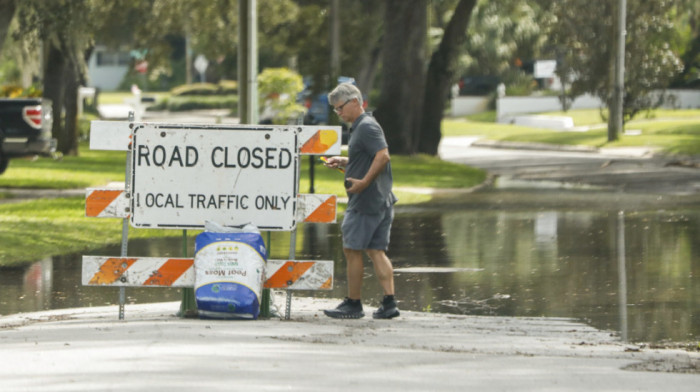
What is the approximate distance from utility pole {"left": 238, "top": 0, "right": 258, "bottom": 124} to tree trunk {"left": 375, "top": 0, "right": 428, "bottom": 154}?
27.6 ft

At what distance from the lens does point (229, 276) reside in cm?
982

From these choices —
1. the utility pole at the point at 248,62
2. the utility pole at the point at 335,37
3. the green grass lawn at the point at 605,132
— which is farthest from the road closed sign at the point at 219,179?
the green grass lawn at the point at 605,132

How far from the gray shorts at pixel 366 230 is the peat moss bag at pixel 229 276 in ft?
2.52

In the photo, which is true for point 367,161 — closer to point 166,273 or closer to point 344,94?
point 344,94

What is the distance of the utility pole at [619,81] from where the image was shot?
40.2 meters

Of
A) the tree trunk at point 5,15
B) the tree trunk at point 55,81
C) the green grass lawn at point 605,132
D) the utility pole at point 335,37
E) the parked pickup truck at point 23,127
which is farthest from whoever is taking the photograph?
the green grass lawn at point 605,132

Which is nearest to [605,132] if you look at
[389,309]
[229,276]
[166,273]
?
[389,309]

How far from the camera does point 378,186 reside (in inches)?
408

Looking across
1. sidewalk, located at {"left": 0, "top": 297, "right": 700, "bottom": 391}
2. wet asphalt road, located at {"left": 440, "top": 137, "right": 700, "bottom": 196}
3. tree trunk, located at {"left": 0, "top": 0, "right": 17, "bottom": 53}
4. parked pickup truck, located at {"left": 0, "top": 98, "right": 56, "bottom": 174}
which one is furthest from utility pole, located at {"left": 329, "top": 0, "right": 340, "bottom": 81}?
sidewalk, located at {"left": 0, "top": 297, "right": 700, "bottom": 391}

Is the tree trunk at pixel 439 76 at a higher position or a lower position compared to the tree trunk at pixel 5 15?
lower

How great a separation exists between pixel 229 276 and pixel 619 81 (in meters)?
32.7

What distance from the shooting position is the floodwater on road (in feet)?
37.6

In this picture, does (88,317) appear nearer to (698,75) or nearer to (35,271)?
(35,271)

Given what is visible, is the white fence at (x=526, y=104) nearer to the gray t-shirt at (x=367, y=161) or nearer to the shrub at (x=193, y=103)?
the shrub at (x=193, y=103)
